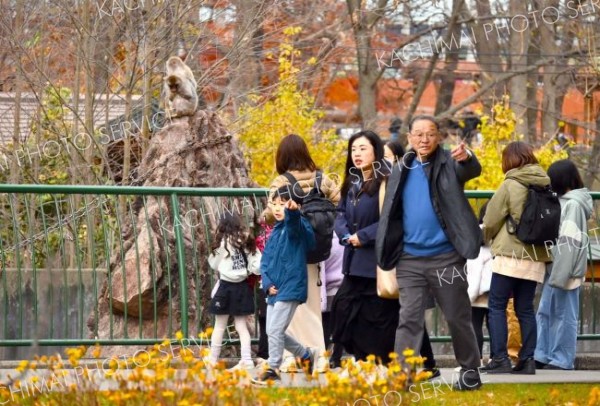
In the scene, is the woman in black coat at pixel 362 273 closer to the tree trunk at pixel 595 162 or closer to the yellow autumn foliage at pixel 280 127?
the yellow autumn foliage at pixel 280 127

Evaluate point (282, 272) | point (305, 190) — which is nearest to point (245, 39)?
point (305, 190)

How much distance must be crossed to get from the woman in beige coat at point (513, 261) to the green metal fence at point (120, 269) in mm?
936

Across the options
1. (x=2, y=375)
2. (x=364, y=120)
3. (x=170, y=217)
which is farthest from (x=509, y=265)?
Result: (x=364, y=120)

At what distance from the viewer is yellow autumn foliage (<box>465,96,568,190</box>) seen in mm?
22672

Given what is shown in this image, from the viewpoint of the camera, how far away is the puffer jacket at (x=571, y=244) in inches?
435

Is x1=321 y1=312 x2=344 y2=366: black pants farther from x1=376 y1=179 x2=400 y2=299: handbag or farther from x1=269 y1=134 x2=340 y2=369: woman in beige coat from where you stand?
x1=376 y1=179 x2=400 y2=299: handbag

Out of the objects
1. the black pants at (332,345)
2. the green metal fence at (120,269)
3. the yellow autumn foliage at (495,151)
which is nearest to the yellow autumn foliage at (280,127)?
the yellow autumn foliage at (495,151)

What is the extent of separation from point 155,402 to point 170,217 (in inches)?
191

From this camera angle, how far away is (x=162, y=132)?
41.9 ft

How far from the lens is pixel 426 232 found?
360 inches

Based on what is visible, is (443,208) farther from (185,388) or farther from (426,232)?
(185,388)

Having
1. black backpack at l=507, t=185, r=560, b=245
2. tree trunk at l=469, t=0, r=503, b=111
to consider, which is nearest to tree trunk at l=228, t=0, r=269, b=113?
black backpack at l=507, t=185, r=560, b=245

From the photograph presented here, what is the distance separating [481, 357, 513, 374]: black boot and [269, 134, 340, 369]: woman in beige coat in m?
1.26

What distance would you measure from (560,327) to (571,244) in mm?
672
